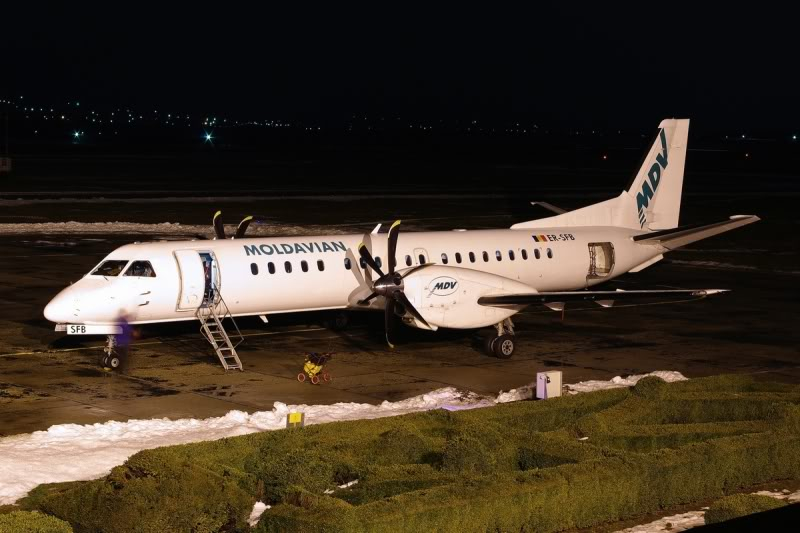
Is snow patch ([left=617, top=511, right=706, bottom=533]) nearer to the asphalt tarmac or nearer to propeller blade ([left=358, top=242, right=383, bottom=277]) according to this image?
the asphalt tarmac

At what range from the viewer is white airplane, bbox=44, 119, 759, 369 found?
86.4 feet

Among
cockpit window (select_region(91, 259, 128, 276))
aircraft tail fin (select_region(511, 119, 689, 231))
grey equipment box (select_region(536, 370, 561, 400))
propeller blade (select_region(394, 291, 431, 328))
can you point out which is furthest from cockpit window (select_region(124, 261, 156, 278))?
aircraft tail fin (select_region(511, 119, 689, 231))

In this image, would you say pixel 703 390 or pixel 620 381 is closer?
pixel 703 390

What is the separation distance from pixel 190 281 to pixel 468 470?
12.5 metres

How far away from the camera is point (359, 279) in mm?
29406

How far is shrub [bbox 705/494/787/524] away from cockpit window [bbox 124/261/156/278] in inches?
610

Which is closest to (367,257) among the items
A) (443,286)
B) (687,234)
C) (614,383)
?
(443,286)

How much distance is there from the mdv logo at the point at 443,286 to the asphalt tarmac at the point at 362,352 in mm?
1682

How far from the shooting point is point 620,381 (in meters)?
25.0

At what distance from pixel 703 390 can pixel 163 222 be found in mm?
45933

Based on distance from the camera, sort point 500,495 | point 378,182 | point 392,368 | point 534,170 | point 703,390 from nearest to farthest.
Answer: point 500,495 < point 703,390 < point 392,368 < point 378,182 < point 534,170

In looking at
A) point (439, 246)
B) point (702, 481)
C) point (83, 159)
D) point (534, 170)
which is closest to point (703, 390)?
point (702, 481)

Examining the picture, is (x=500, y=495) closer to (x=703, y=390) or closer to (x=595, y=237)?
(x=703, y=390)

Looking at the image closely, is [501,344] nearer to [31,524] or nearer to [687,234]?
[687,234]
